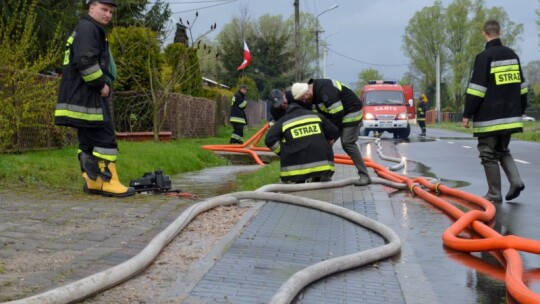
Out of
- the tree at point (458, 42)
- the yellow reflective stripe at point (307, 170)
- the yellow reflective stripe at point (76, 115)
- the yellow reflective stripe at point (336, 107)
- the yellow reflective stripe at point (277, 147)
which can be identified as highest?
the tree at point (458, 42)

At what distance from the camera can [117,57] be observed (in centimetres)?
1766

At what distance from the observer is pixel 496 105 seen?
7.48m

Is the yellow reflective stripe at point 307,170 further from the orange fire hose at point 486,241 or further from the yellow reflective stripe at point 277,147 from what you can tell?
the orange fire hose at point 486,241

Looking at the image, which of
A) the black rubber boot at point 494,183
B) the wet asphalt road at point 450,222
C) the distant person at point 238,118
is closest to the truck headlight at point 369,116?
the distant person at point 238,118

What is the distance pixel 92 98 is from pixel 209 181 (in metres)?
4.42

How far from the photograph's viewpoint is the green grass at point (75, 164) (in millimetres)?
8264

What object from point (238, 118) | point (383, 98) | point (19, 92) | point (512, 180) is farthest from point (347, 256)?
point (383, 98)

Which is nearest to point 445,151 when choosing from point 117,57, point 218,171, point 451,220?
point 218,171

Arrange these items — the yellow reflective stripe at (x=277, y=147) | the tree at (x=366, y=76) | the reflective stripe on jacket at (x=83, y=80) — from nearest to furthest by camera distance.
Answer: the reflective stripe on jacket at (x=83, y=80), the yellow reflective stripe at (x=277, y=147), the tree at (x=366, y=76)

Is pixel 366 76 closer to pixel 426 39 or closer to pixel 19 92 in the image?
pixel 426 39

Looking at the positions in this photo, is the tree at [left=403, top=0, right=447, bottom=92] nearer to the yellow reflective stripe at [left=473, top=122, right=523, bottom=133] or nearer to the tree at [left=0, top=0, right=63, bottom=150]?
the tree at [left=0, top=0, right=63, bottom=150]

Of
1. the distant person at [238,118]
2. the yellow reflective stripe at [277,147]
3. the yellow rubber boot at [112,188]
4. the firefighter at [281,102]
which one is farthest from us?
the distant person at [238,118]

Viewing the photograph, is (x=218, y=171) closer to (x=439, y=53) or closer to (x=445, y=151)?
(x=445, y=151)

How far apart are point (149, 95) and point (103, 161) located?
35.4 feet
